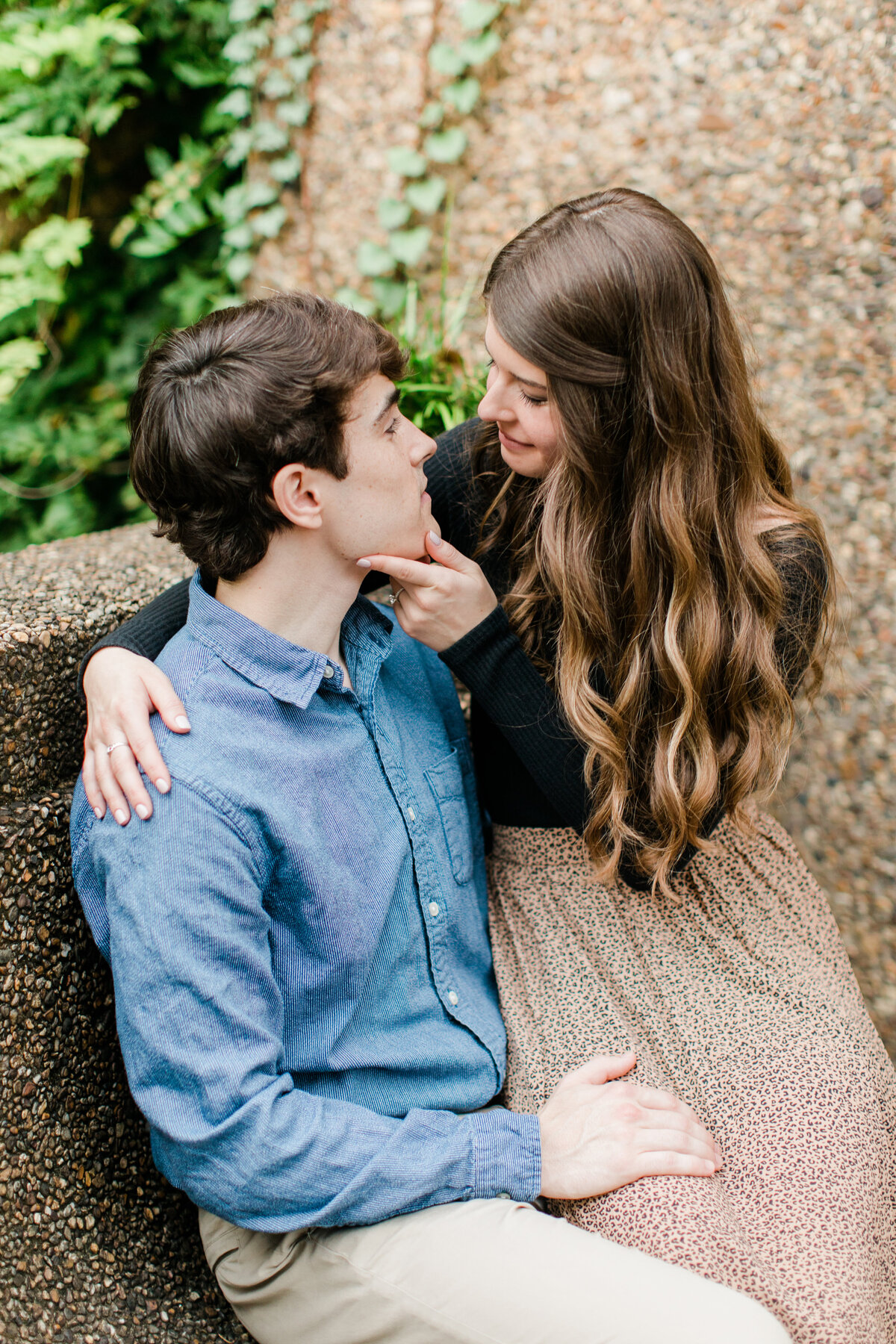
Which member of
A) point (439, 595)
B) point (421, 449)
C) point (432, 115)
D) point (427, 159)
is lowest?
point (439, 595)

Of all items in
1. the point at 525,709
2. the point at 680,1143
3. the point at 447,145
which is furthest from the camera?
the point at 447,145

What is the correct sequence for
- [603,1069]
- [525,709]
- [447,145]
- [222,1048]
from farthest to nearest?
[447,145]
[525,709]
[603,1069]
[222,1048]

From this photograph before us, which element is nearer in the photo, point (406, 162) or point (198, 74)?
point (406, 162)

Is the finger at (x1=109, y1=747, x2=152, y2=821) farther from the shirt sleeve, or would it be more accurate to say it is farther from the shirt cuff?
the shirt cuff

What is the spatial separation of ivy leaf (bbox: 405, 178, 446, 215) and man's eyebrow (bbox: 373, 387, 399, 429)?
5.92 feet

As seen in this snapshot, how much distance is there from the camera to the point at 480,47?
3.14m

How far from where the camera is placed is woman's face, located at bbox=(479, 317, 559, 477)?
1.83m

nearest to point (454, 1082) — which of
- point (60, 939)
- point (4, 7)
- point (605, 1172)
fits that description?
point (605, 1172)

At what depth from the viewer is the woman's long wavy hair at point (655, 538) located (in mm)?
1779

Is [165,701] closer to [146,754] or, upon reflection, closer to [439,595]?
[146,754]

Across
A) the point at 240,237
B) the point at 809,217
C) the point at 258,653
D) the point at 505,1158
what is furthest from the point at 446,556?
the point at 240,237

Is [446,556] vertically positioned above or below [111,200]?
below

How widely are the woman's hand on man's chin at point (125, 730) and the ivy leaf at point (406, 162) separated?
7.58 ft

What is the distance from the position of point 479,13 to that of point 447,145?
40cm
